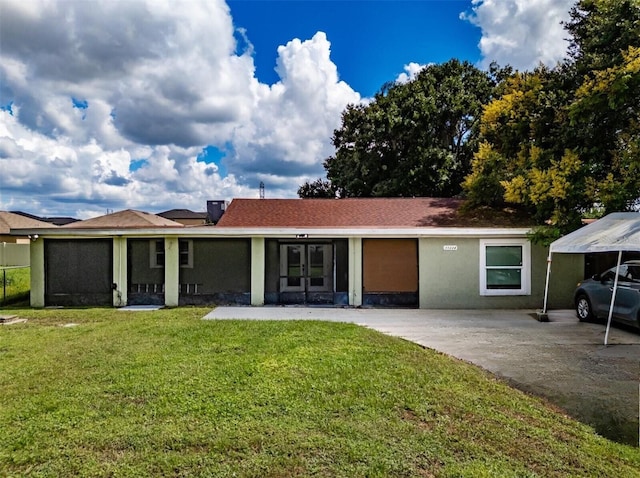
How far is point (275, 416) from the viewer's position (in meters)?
4.62

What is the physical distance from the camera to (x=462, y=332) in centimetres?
925

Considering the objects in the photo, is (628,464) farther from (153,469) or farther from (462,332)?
(462,332)

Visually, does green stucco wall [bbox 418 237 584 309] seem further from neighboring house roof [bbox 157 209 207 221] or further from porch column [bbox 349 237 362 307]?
neighboring house roof [bbox 157 209 207 221]

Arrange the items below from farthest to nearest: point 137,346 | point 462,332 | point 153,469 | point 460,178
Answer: point 460,178, point 462,332, point 137,346, point 153,469

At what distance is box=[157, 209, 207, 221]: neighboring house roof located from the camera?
52781mm

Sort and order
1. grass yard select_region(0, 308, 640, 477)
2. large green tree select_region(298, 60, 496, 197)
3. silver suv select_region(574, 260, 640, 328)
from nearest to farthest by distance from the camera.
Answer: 1. grass yard select_region(0, 308, 640, 477)
2. silver suv select_region(574, 260, 640, 328)
3. large green tree select_region(298, 60, 496, 197)

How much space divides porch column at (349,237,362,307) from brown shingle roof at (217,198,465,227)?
795 millimetres

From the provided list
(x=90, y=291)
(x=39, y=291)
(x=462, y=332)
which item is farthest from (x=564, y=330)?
(x=39, y=291)

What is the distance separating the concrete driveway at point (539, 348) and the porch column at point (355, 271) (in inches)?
29.6

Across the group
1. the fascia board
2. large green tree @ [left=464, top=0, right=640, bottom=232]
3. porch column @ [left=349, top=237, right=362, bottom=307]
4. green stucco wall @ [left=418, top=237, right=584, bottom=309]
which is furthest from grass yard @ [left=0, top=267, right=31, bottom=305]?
large green tree @ [left=464, top=0, right=640, bottom=232]

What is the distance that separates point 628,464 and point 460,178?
2066 centimetres

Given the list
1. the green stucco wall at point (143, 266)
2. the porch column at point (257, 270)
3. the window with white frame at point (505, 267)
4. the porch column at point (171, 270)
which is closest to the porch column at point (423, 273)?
the window with white frame at point (505, 267)

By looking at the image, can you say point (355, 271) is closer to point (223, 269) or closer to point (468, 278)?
point (468, 278)

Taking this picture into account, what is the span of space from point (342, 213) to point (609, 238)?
8650 millimetres
